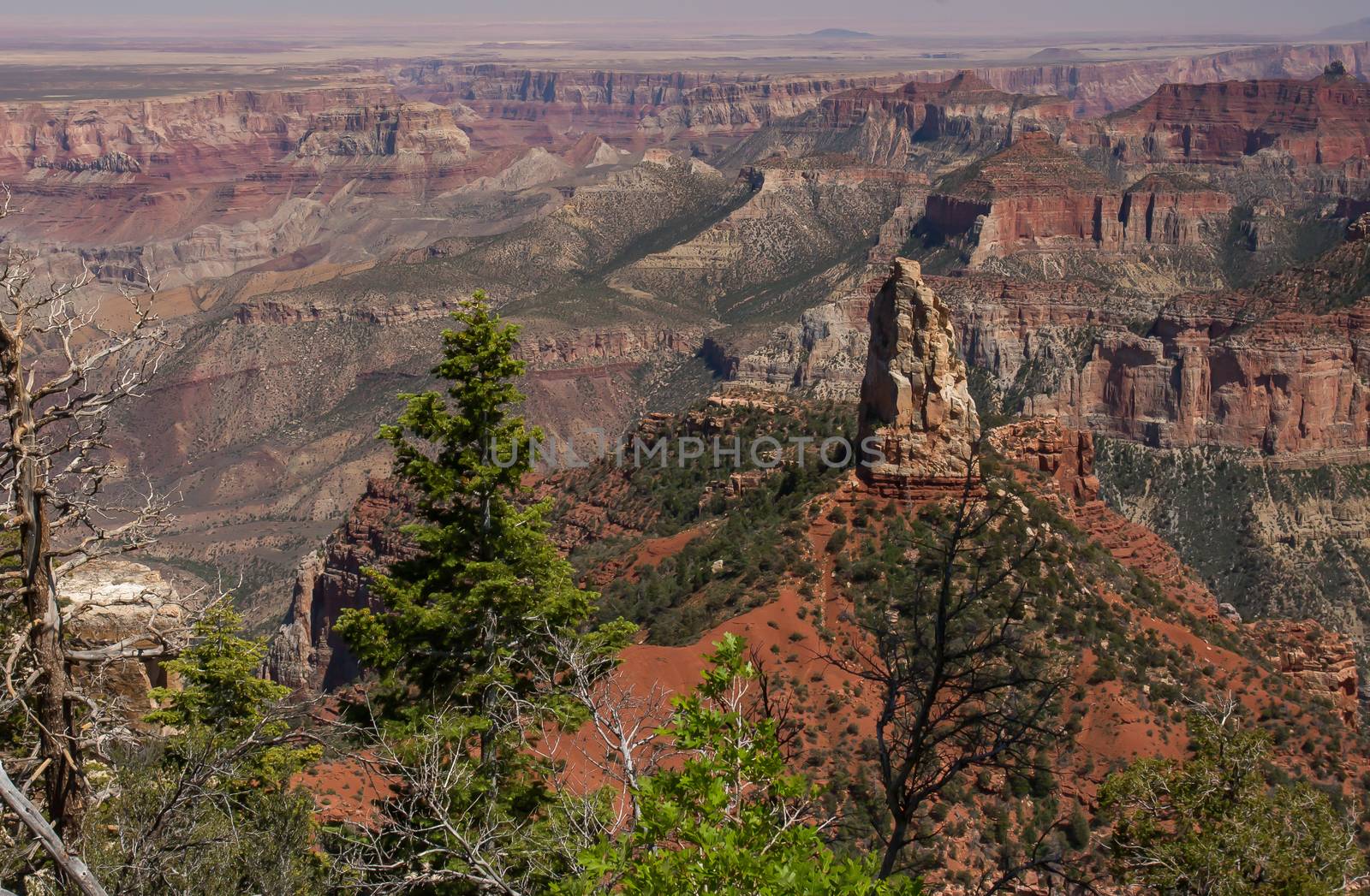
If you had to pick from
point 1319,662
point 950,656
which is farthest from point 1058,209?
point 950,656

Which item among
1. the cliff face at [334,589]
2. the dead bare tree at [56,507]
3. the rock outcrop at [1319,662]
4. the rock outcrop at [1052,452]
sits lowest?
the cliff face at [334,589]

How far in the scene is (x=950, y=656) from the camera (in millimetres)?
14484

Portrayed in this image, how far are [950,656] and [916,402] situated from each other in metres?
31.5

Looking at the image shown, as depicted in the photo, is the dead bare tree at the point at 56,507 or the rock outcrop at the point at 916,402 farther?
the rock outcrop at the point at 916,402

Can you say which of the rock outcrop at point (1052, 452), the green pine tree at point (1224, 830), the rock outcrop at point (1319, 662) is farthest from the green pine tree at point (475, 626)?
the rock outcrop at point (1052, 452)

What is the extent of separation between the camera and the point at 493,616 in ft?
68.1

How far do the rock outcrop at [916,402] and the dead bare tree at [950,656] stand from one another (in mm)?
2038

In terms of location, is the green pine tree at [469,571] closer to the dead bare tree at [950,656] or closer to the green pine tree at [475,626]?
the green pine tree at [475,626]

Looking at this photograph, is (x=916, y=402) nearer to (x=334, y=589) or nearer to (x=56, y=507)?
(x=56, y=507)

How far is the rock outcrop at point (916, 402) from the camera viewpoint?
44.6m

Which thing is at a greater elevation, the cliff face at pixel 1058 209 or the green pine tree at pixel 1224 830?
the green pine tree at pixel 1224 830

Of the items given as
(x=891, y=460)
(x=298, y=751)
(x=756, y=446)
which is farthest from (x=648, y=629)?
(x=756, y=446)

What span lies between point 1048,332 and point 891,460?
321 ft

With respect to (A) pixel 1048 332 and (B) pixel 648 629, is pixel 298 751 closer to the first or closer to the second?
(B) pixel 648 629
